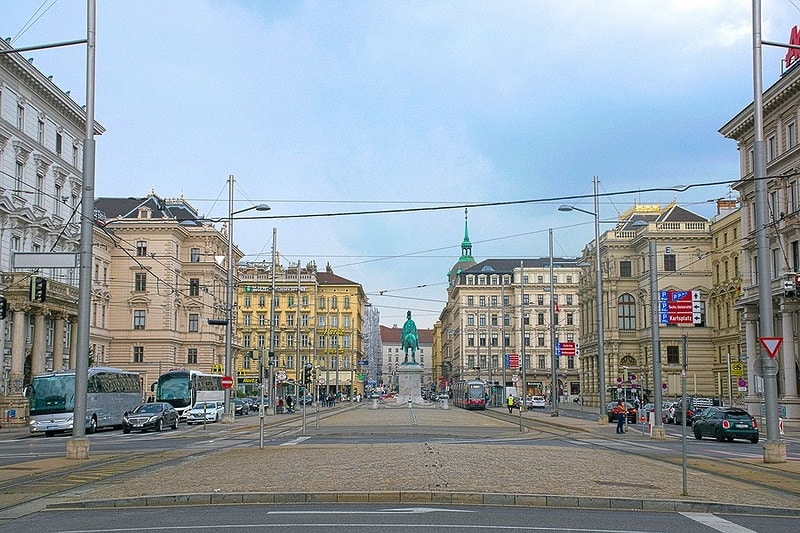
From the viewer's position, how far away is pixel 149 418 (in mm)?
47375

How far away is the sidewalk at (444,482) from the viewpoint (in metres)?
15.5

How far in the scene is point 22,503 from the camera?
1585cm

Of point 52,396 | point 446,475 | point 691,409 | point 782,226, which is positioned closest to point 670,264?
point 691,409

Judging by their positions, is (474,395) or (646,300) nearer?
(474,395)

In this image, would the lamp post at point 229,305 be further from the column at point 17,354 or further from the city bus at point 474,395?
the city bus at point 474,395

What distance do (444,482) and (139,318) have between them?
80.0 meters

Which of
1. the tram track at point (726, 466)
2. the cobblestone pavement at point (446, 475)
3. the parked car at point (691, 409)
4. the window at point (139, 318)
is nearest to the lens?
the cobblestone pavement at point (446, 475)

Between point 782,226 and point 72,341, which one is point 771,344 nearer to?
point 782,226

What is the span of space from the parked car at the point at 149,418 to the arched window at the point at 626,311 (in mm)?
63072

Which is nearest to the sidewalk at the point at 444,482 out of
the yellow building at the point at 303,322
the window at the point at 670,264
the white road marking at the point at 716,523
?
the white road marking at the point at 716,523

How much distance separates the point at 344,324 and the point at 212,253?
48321 mm

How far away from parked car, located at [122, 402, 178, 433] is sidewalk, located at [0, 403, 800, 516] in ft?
70.6

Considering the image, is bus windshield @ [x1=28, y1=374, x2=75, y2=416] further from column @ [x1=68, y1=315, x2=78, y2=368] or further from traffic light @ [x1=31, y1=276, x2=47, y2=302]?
column @ [x1=68, y1=315, x2=78, y2=368]

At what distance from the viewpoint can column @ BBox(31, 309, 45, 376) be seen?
56.2 m
